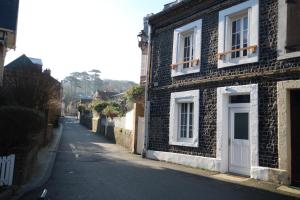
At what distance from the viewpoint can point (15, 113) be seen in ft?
34.8

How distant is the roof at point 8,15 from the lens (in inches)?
696

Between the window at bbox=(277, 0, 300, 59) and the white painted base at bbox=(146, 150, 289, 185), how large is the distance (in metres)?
3.55

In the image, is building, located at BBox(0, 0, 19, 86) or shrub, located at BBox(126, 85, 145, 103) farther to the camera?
shrub, located at BBox(126, 85, 145, 103)

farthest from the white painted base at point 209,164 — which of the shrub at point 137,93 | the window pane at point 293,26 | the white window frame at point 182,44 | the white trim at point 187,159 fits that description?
the shrub at point 137,93

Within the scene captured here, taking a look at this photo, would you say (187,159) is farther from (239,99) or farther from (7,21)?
(7,21)

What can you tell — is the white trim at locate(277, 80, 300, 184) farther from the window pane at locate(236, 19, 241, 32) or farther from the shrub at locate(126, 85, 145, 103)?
the shrub at locate(126, 85, 145, 103)

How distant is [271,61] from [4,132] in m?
8.53

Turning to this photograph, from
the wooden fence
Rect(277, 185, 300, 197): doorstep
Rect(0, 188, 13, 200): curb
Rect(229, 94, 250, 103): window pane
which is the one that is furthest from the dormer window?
Rect(0, 188, 13, 200): curb

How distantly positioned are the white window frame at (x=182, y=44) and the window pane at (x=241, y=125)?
9.14 ft

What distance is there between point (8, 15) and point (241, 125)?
12.9 metres

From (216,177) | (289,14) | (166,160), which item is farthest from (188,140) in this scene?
(289,14)

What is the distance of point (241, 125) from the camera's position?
40.2ft

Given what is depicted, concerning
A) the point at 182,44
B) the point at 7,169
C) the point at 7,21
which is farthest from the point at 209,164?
the point at 7,21

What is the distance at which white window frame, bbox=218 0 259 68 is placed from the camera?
11.8 metres
